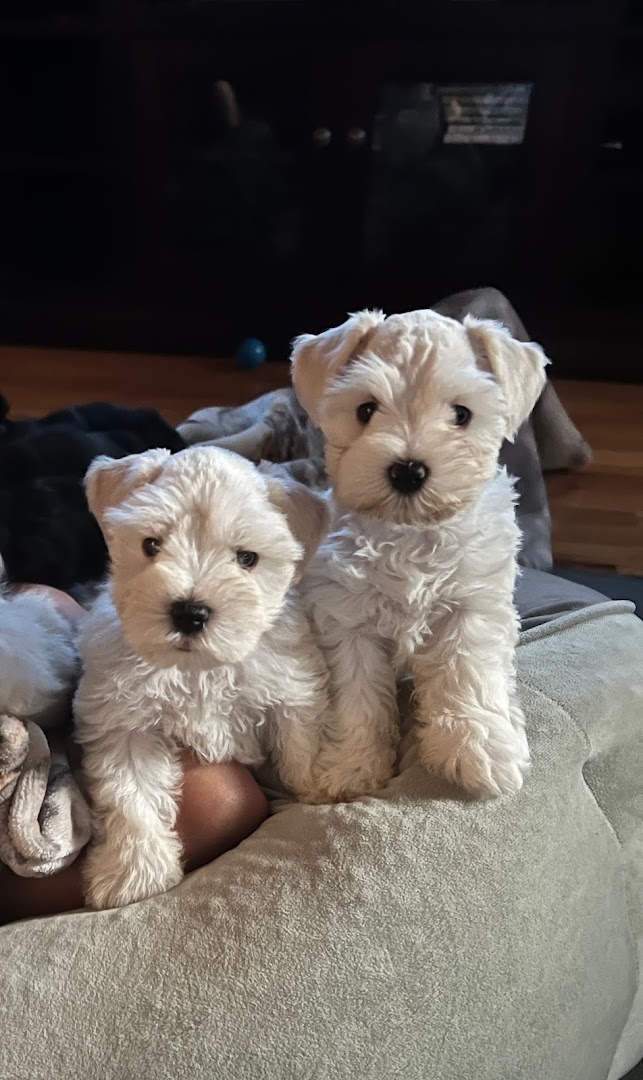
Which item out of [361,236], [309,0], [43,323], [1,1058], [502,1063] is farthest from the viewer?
[43,323]

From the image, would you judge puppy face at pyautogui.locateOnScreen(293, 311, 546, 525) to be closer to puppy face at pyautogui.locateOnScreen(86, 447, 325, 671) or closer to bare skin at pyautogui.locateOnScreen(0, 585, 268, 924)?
puppy face at pyautogui.locateOnScreen(86, 447, 325, 671)

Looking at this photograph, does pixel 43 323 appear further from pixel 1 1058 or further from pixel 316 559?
pixel 1 1058

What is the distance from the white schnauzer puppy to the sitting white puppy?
7 cm

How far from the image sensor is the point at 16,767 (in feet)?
3.75

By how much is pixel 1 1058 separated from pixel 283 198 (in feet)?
10.9

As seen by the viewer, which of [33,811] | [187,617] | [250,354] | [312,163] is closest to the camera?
[187,617]

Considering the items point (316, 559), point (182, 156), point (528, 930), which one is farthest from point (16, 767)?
point (182, 156)

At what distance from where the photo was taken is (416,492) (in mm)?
1164

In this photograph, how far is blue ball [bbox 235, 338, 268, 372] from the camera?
3.70 m

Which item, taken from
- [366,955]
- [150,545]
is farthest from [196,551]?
[366,955]

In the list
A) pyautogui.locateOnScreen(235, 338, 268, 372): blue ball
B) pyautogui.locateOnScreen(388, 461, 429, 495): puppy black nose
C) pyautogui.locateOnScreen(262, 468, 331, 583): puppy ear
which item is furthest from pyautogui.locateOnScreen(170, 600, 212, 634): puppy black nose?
pyautogui.locateOnScreen(235, 338, 268, 372): blue ball

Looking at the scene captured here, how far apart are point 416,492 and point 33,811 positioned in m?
0.67

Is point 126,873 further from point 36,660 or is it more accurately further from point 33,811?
point 36,660

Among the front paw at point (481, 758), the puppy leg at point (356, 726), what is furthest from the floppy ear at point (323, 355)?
the front paw at point (481, 758)
